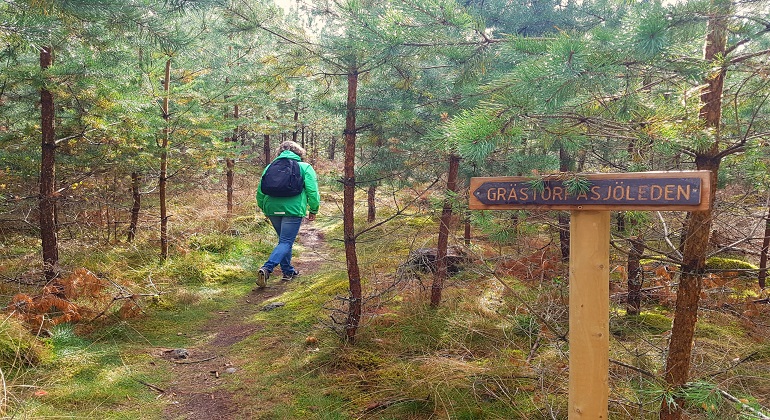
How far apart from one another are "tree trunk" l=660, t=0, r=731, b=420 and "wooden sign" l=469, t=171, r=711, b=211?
1.42 feet

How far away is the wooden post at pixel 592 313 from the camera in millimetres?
2350

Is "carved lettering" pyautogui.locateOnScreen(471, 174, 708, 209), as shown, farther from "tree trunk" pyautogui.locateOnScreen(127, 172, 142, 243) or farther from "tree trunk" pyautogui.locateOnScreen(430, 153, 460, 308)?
"tree trunk" pyautogui.locateOnScreen(127, 172, 142, 243)

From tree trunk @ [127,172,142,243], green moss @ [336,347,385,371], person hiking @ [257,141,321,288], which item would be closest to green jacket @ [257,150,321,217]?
person hiking @ [257,141,321,288]

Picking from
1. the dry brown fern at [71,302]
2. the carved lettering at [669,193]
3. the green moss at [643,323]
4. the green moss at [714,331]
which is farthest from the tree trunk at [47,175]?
the green moss at [714,331]

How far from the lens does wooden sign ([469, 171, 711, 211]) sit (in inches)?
80.7

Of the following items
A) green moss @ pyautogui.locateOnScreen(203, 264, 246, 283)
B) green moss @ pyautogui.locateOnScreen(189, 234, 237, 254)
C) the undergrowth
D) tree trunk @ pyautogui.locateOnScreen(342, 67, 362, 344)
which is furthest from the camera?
green moss @ pyautogui.locateOnScreen(189, 234, 237, 254)

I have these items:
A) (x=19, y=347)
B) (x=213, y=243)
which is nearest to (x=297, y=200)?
(x=213, y=243)

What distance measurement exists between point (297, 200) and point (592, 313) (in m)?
5.00

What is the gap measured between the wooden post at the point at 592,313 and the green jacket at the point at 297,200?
177 inches

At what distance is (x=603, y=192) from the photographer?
2266 mm

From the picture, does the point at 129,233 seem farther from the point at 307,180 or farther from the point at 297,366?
the point at 297,366

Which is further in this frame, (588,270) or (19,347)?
(19,347)

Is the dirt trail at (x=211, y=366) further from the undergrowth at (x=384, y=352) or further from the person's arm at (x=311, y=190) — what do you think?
the person's arm at (x=311, y=190)

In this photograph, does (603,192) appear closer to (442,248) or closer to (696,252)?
(696,252)
